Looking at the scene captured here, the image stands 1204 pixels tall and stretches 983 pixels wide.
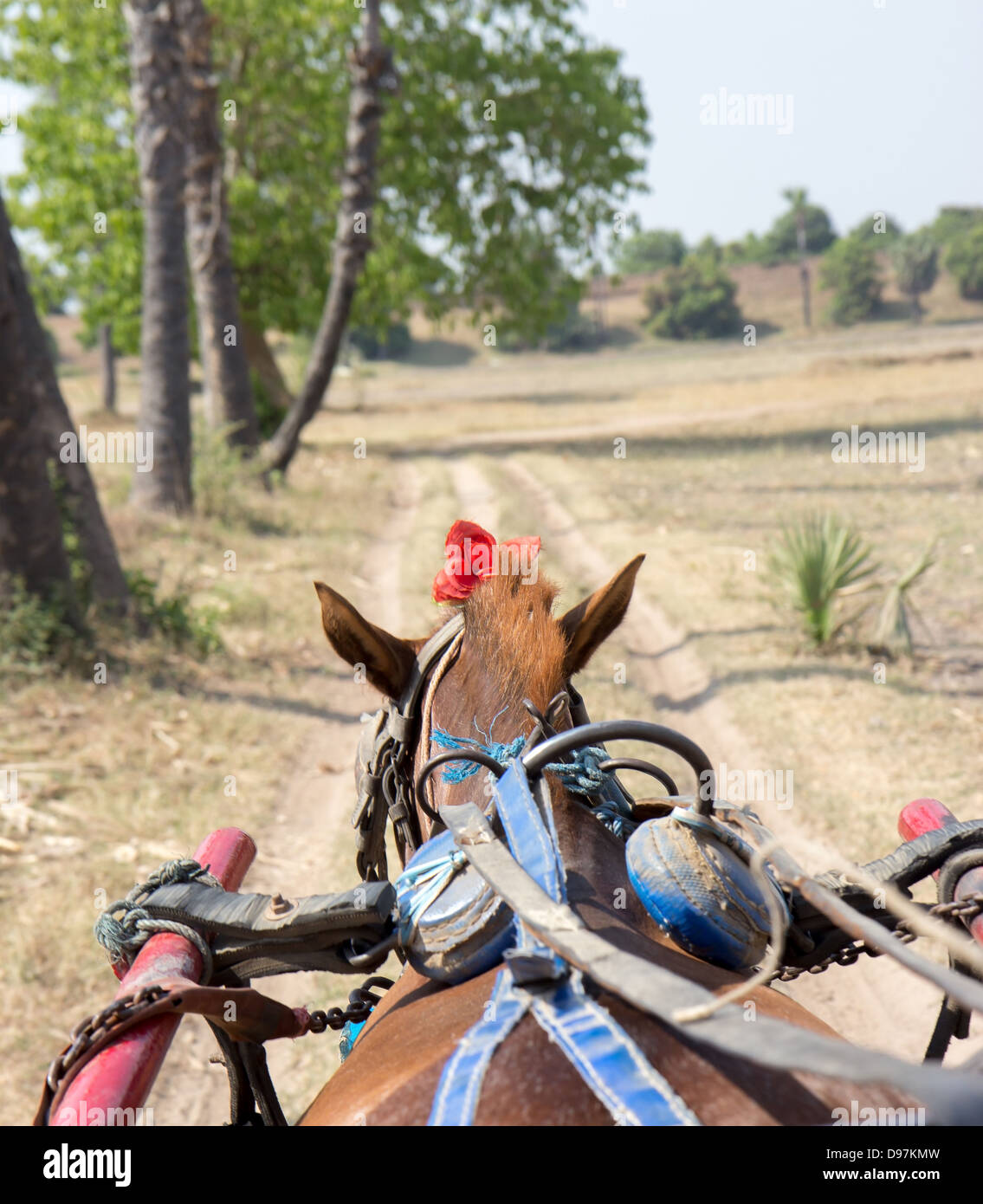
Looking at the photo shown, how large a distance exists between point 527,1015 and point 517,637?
3.41 feet

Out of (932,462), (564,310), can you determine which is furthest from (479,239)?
(932,462)

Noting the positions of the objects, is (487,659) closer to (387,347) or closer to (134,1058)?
(134,1058)

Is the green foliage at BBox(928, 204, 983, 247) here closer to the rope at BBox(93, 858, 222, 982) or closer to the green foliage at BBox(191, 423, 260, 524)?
the green foliage at BBox(191, 423, 260, 524)

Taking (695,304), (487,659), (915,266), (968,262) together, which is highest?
(968,262)

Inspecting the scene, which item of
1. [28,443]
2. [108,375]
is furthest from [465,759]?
[108,375]

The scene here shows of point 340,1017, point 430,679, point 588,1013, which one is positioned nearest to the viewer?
point 588,1013

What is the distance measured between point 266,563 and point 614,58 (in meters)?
16.5

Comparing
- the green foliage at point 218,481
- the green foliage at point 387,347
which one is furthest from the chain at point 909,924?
the green foliage at point 387,347

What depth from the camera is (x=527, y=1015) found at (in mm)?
1505

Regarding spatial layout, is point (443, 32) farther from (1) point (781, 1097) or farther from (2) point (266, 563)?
(1) point (781, 1097)

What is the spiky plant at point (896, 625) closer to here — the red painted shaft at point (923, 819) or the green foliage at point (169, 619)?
the green foliage at point (169, 619)

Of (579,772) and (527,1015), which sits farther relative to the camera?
(579,772)

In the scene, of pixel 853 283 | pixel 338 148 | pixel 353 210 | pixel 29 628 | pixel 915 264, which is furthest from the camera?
pixel 853 283

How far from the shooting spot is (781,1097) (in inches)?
58.0
